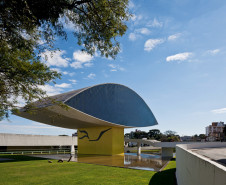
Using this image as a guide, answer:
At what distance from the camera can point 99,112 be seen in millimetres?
29578

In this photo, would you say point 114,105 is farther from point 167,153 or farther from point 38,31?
point 38,31

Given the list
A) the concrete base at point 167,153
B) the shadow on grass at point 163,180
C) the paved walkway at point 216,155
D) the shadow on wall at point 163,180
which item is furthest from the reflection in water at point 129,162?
the concrete base at point 167,153

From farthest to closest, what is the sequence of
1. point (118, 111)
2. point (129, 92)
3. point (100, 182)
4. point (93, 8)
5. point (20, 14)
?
1. point (129, 92)
2. point (118, 111)
3. point (100, 182)
4. point (93, 8)
5. point (20, 14)

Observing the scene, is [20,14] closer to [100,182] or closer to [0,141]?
[100,182]

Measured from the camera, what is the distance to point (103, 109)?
3031 cm

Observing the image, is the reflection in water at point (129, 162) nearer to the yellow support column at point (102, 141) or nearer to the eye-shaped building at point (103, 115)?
the eye-shaped building at point (103, 115)

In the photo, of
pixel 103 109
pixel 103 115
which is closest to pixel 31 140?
pixel 103 115

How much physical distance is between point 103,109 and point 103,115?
3.30 ft

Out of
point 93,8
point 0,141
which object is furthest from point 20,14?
point 0,141

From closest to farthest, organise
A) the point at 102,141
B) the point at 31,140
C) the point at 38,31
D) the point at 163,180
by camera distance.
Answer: the point at 38,31, the point at 163,180, the point at 102,141, the point at 31,140

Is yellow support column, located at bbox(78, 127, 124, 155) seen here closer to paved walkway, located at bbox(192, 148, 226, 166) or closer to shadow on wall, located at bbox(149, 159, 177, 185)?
shadow on wall, located at bbox(149, 159, 177, 185)

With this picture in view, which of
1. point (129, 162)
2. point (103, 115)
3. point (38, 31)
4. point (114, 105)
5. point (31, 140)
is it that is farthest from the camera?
point (31, 140)

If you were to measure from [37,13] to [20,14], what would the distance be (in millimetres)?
519

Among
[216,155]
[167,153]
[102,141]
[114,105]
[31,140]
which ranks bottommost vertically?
[167,153]
